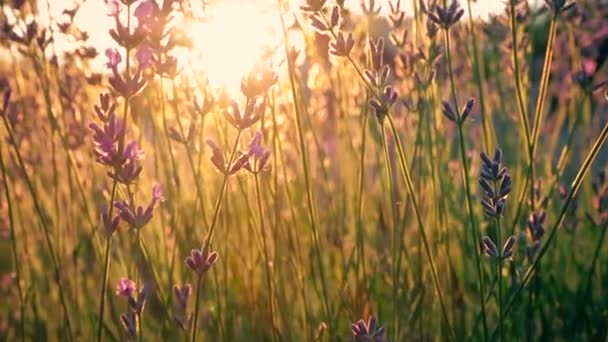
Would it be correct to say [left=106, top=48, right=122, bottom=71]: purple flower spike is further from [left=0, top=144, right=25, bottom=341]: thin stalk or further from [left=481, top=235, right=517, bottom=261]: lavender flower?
[left=481, top=235, right=517, bottom=261]: lavender flower

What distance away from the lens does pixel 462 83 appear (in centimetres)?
338

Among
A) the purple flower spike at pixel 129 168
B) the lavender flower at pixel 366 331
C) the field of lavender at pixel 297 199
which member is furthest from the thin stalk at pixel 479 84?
the purple flower spike at pixel 129 168

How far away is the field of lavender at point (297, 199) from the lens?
4.65ft

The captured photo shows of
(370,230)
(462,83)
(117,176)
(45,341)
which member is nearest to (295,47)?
(117,176)

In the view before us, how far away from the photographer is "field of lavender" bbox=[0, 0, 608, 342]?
1.42 metres

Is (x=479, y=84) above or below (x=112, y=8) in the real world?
below

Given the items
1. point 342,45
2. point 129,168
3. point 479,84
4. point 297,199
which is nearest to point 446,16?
point 342,45

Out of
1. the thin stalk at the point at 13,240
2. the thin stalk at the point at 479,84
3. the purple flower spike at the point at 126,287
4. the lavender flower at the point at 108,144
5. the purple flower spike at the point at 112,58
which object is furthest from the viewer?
the thin stalk at the point at 479,84

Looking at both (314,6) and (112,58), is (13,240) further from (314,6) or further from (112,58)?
(314,6)

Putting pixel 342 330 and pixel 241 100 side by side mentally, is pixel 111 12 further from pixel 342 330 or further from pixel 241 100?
pixel 342 330

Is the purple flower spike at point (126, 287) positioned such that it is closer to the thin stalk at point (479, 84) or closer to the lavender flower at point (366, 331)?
the lavender flower at point (366, 331)

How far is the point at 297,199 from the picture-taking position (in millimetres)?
2568

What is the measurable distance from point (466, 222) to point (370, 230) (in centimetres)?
63

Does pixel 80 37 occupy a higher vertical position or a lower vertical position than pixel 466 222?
higher
